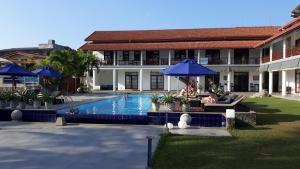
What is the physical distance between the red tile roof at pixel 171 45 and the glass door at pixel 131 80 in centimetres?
368

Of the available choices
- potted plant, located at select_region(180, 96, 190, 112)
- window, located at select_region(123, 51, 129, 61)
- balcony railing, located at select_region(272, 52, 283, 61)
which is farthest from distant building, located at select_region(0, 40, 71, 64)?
potted plant, located at select_region(180, 96, 190, 112)

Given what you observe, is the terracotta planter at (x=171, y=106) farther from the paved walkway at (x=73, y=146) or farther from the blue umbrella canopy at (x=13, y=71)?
the blue umbrella canopy at (x=13, y=71)

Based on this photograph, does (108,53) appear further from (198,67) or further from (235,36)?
(198,67)

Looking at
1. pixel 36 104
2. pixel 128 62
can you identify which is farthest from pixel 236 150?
pixel 128 62

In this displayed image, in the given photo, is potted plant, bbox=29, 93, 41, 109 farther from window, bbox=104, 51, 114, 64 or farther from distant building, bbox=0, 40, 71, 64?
distant building, bbox=0, 40, 71, 64

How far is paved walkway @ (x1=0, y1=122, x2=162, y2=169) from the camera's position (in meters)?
5.92

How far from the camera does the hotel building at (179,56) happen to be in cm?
3475

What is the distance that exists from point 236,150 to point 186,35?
107 ft

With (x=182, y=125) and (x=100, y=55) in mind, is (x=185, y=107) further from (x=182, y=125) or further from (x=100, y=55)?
(x=100, y=55)

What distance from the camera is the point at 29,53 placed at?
55812 mm

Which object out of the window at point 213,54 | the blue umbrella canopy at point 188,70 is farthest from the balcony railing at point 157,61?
the blue umbrella canopy at point 188,70

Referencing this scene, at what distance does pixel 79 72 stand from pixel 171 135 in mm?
25180

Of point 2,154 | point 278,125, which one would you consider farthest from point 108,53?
point 2,154

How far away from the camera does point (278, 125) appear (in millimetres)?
10406
